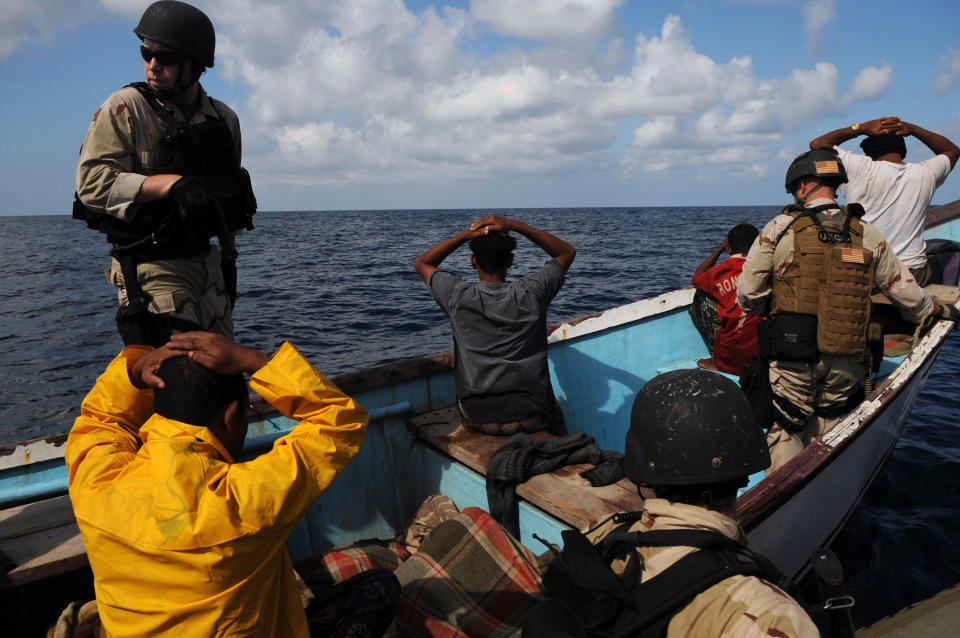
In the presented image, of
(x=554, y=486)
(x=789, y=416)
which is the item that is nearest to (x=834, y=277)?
(x=789, y=416)

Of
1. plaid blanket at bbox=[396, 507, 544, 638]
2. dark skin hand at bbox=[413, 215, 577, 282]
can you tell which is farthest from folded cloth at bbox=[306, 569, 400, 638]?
dark skin hand at bbox=[413, 215, 577, 282]

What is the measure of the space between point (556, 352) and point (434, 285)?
1848mm

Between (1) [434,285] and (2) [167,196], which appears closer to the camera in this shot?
(2) [167,196]

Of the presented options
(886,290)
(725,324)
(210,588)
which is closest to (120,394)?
(210,588)

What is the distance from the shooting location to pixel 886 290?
13.3 ft

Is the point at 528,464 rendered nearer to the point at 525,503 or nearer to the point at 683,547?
the point at 525,503

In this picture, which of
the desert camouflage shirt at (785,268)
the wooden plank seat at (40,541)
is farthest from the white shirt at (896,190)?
the wooden plank seat at (40,541)

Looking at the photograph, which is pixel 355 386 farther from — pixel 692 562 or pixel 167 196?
pixel 692 562

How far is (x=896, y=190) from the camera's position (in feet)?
18.3

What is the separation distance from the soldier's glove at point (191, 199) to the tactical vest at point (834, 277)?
11.2ft

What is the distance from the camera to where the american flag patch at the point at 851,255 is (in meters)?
3.74

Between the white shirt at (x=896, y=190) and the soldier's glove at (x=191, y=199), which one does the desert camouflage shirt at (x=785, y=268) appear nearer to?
the white shirt at (x=896, y=190)

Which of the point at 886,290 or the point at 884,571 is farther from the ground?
the point at 886,290

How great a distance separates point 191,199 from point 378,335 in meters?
11.9
